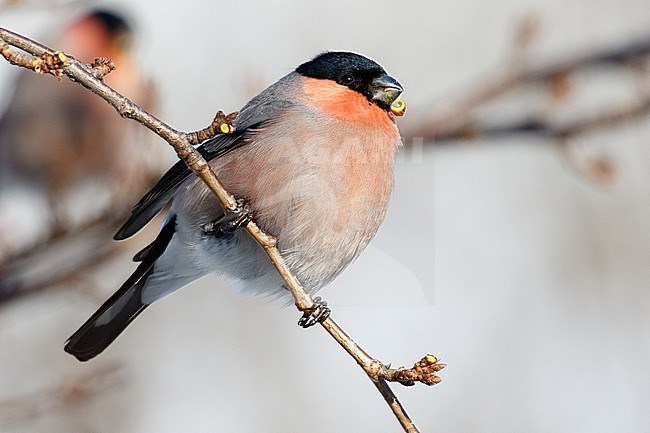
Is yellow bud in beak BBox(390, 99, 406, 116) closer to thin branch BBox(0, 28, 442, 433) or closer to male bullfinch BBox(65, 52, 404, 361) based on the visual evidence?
male bullfinch BBox(65, 52, 404, 361)

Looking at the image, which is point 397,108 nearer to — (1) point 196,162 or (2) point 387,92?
(2) point 387,92

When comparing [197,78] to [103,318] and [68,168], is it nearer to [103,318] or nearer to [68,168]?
[68,168]

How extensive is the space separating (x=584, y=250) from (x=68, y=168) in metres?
3.63

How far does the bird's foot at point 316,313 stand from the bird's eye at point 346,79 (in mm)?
706

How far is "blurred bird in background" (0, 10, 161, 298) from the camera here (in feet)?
15.9

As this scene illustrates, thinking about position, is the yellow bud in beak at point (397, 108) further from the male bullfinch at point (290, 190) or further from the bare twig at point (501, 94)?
the bare twig at point (501, 94)

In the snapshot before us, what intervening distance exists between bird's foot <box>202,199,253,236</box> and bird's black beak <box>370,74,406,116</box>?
0.57 m

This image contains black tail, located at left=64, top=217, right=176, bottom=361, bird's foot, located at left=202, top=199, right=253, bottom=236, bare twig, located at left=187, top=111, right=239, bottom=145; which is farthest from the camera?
black tail, located at left=64, top=217, right=176, bottom=361

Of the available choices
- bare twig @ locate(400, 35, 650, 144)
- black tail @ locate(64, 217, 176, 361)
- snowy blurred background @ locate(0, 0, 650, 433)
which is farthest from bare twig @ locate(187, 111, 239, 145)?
snowy blurred background @ locate(0, 0, 650, 433)

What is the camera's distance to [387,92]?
2.96 meters

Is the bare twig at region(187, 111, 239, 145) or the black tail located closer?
the bare twig at region(187, 111, 239, 145)

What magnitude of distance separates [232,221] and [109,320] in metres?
0.72

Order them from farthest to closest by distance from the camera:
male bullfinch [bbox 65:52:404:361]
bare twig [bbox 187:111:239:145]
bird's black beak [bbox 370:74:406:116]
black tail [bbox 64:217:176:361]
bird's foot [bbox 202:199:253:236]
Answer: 1. black tail [bbox 64:217:176:361]
2. bird's black beak [bbox 370:74:406:116]
3. male bullfinch [bbox 65:52:404:361]
4. bird's foot [bbox 202:199:253:236]
5. bare twig [bbox 187:111:239:145]

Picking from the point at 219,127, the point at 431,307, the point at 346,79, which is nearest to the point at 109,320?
the point at 346,79
